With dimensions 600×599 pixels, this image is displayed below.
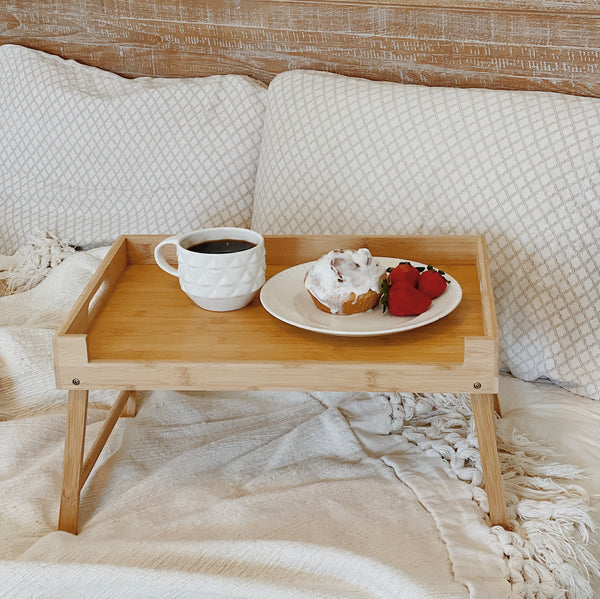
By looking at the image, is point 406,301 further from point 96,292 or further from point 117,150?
point 117,150

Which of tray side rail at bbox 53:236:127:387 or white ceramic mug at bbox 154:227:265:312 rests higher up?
white ceramic mug at bbox 154:227:265:312

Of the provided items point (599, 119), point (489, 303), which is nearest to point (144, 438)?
point (489, 303)

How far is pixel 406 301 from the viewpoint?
922 millimetres

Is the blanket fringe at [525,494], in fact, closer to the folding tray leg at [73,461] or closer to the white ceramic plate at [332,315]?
the white ceramic plate at [332,315]

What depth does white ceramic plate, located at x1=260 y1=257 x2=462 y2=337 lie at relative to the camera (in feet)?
2.93

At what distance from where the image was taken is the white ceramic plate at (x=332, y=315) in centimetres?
89

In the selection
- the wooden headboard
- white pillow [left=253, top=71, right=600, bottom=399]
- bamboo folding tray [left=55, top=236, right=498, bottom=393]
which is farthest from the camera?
the wooden headboard

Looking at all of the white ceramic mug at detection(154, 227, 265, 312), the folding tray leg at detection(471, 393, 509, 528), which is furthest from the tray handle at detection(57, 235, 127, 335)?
the folding tray leg at detection(471, 393, 509, 528)

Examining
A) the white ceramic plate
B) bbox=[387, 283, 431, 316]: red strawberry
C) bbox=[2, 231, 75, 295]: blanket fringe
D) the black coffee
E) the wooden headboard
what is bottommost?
bbox=[2, 231, 75, 295]: blanket fringe

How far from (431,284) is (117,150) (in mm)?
845

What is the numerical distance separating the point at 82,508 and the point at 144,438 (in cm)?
16

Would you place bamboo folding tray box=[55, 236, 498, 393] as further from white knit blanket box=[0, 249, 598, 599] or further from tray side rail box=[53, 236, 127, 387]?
white knit blanket box=[0, 249, 598, 599]

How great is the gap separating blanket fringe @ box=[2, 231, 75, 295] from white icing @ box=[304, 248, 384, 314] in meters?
0.77

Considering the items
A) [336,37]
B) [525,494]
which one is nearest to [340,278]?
[525,494]
